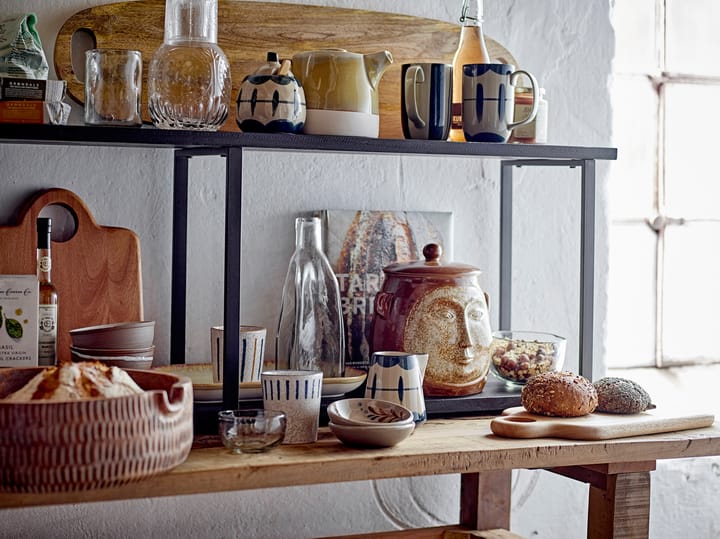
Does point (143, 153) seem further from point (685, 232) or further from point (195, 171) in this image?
point (685, 232)

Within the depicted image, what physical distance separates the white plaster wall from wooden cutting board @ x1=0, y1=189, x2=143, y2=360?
0.04 meters

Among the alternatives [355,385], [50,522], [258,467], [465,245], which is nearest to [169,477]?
[258,467]

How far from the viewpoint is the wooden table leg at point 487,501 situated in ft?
5.77

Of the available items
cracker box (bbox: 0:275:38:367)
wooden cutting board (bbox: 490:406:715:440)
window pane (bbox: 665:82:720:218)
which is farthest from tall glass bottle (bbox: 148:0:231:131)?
window pane (bbox: 665:82:720:218)

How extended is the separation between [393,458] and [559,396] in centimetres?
32

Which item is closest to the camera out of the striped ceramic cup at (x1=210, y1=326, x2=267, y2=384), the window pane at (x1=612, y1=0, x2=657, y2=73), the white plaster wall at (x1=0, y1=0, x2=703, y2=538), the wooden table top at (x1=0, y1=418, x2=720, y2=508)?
the wooden table top at (x1=0, y1=418, x2=720, y2=508)

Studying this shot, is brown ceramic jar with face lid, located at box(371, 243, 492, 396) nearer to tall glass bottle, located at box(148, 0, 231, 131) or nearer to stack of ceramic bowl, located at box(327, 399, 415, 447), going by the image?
stack of ceramic bowl, located at box(327, 399, 415, 447)

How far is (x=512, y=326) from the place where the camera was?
1.96 m

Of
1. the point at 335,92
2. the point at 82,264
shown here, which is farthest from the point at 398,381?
the point at 82,264

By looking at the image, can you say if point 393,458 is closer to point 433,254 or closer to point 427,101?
point 433,254

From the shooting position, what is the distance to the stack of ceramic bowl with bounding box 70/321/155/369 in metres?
1.50

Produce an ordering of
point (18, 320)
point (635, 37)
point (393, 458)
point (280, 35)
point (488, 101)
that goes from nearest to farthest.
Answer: point (393, 458)
point (18, 320)
point (488, 101)
point (280, 35)
point (635, 37)

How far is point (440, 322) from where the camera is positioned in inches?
62.5

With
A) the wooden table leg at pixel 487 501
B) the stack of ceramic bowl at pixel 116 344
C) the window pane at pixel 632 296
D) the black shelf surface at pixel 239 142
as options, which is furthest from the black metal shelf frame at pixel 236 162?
the window pane at pixel 632 296
